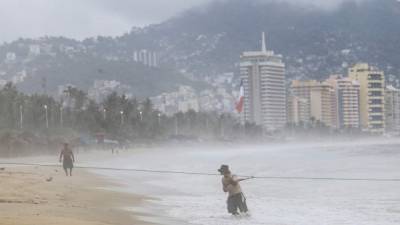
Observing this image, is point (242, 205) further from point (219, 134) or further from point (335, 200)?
point (219, 134)

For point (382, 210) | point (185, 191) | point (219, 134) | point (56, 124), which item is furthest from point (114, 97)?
point (382, 210)

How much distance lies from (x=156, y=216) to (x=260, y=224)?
225 cm

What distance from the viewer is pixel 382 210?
1398 centimetres

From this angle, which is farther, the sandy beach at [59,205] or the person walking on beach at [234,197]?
the person walking on beach at [234,197]

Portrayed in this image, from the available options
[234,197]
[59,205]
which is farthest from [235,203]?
[59,205]

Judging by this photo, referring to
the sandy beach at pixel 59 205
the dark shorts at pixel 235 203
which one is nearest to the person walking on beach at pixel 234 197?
the dark shorts at pixel 235 203

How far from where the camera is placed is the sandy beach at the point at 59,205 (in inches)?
406

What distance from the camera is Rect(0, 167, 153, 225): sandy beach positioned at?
33.8ft

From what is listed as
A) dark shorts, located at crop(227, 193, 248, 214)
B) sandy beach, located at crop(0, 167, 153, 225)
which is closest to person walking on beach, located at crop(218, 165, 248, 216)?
dark shorts, located at crop(227, 193, 248, 214)

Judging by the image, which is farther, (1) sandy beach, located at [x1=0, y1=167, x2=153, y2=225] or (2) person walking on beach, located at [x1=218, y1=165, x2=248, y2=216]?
(2) person walking on beach, located at [x1=218, y1=165, x2=248, y2=216]

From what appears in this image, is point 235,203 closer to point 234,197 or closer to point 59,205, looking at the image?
point 234,197

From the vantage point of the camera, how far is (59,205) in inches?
514

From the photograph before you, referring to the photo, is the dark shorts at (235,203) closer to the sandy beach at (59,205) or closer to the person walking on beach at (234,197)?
the person walking on beach at (234,197)

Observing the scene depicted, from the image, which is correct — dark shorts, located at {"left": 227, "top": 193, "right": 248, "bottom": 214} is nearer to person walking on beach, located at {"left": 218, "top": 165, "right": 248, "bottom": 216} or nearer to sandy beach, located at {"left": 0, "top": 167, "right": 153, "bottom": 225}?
person walking on beach, located at {"left": 218, "top": 165, "right": 248, "bottom": 216}
